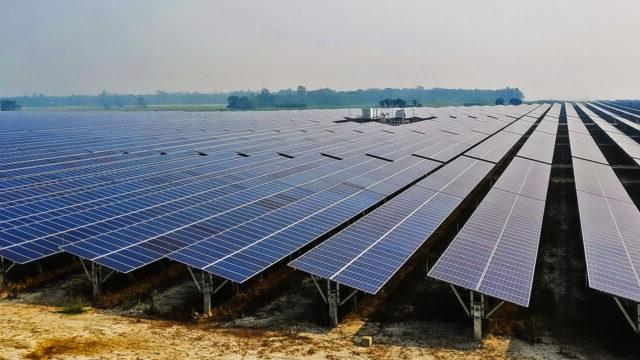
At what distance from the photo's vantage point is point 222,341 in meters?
16.2

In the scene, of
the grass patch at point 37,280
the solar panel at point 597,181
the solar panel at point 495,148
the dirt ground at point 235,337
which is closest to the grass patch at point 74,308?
the dirt ground at point 235,337

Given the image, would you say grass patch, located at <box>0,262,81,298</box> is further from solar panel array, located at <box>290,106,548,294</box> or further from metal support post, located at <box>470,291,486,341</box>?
metal support post, located at <box>470,291,486,341</box>

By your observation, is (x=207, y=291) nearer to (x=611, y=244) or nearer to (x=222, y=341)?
(x=222, y=341)

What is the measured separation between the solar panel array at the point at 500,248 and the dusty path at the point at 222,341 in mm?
1981

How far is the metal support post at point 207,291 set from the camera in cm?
1812

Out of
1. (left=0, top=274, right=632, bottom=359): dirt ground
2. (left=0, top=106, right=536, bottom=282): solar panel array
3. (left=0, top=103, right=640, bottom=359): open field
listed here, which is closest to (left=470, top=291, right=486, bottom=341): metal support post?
(left=0, top=103, right=640, bottom=359): open field

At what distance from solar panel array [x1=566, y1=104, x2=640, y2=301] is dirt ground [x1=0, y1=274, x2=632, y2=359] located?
2.38 meters

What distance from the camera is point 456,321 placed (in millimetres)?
17891

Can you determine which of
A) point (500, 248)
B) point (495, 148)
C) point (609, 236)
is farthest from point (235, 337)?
point (495, 148)

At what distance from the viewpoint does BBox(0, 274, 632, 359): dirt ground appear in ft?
50.1

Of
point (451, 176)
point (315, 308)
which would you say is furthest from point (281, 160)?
point (315, 308)

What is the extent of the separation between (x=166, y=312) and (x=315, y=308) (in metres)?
5.75

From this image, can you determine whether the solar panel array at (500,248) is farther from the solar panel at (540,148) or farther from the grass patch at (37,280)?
the grass patch at (37,280)

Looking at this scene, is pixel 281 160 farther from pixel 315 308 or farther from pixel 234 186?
pixel 315 308
